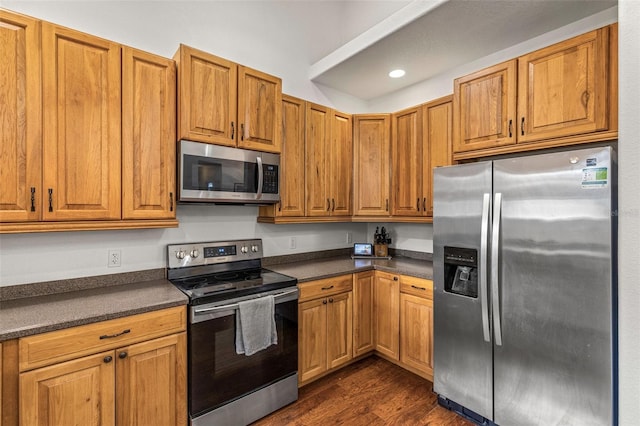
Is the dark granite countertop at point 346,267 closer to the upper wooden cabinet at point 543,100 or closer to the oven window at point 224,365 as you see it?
the oven window at point 224,365

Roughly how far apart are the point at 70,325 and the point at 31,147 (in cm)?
94

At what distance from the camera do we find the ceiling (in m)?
2.10

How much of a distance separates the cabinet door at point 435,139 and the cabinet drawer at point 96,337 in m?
2.22

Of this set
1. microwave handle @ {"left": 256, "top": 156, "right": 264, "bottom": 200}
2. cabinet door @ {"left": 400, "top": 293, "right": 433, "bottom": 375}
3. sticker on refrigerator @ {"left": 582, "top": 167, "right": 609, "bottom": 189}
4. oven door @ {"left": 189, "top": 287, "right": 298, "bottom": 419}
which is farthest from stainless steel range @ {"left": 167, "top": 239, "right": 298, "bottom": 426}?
sticker on refrigerator @ {"left": 582, "top": 167, "right": 609, "bottom": 189}

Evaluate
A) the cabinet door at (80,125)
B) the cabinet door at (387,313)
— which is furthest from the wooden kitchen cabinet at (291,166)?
the cabinet door at (80,125)

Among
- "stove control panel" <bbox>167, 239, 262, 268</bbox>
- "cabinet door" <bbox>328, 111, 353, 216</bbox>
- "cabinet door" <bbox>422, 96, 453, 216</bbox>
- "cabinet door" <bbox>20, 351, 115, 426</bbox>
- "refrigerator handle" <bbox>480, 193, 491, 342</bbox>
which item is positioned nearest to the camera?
"cabinet door" <bbox>20, 351, 115, 426</bbox>

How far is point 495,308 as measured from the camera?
192 cm

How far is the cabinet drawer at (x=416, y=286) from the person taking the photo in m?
2.45

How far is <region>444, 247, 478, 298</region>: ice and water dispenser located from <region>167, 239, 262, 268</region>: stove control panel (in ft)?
5.12

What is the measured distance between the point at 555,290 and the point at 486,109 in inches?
52.7

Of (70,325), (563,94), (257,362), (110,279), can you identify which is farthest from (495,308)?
(110,279)

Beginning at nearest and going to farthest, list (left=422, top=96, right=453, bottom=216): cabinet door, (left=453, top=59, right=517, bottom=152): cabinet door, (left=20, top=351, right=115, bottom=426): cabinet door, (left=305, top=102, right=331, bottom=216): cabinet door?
(left=20, top=351, right=115, bottom=426): cabinet door, (left=453, top=59, right=517, bottom=152): cabinet door, (left=422, top=96, right=453, bottom=216): cabinet door, (left=305, top=102, right=331, bottom=216): cabinet door

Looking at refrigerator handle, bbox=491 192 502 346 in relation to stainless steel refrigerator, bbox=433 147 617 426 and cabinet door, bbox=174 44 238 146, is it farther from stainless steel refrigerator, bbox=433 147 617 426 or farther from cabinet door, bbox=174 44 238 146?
cabinet door, bbox=174 44 238 146

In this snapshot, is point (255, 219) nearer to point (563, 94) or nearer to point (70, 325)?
point (70, 325)
